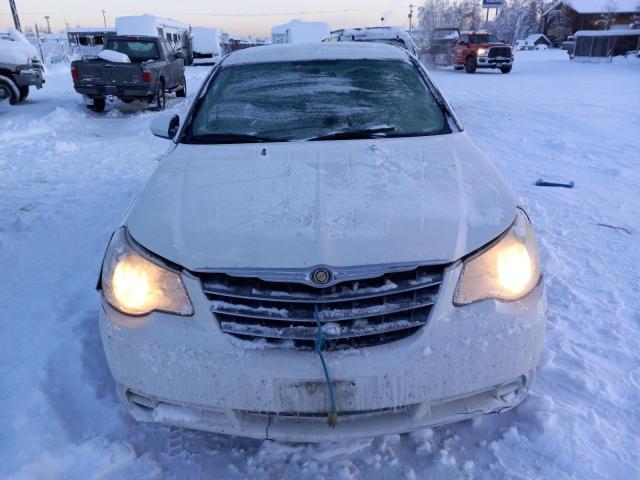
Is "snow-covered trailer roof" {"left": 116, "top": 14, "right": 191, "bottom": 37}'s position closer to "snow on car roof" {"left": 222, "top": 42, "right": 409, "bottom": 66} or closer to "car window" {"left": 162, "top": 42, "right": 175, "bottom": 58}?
"car window" {"left": 162, "top": 42, "right": 175, "bottom": 58}

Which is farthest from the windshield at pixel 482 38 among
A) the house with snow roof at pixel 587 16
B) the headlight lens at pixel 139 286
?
the house with snow roof at pixel 587 16

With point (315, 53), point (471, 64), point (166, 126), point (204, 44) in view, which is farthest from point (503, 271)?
point (204, 44)

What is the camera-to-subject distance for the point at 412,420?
1.89 metres

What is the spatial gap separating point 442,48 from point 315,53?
88.4 ft

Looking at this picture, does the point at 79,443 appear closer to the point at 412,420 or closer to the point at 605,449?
the point at 412,420

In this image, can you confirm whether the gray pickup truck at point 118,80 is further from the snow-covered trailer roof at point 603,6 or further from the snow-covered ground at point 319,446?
the snow-covered trailer roof at point 603,6

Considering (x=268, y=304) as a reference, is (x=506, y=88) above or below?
below

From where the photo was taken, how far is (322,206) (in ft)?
6.84

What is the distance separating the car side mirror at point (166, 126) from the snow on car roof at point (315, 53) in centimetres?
57

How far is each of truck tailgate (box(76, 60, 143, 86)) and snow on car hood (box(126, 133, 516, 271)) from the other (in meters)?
10.4

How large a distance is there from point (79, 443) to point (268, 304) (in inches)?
44.1

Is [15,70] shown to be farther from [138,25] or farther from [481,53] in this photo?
[481,53]

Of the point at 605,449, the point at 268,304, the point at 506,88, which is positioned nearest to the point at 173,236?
the point at 268,304

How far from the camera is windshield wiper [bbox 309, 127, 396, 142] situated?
2.90m
